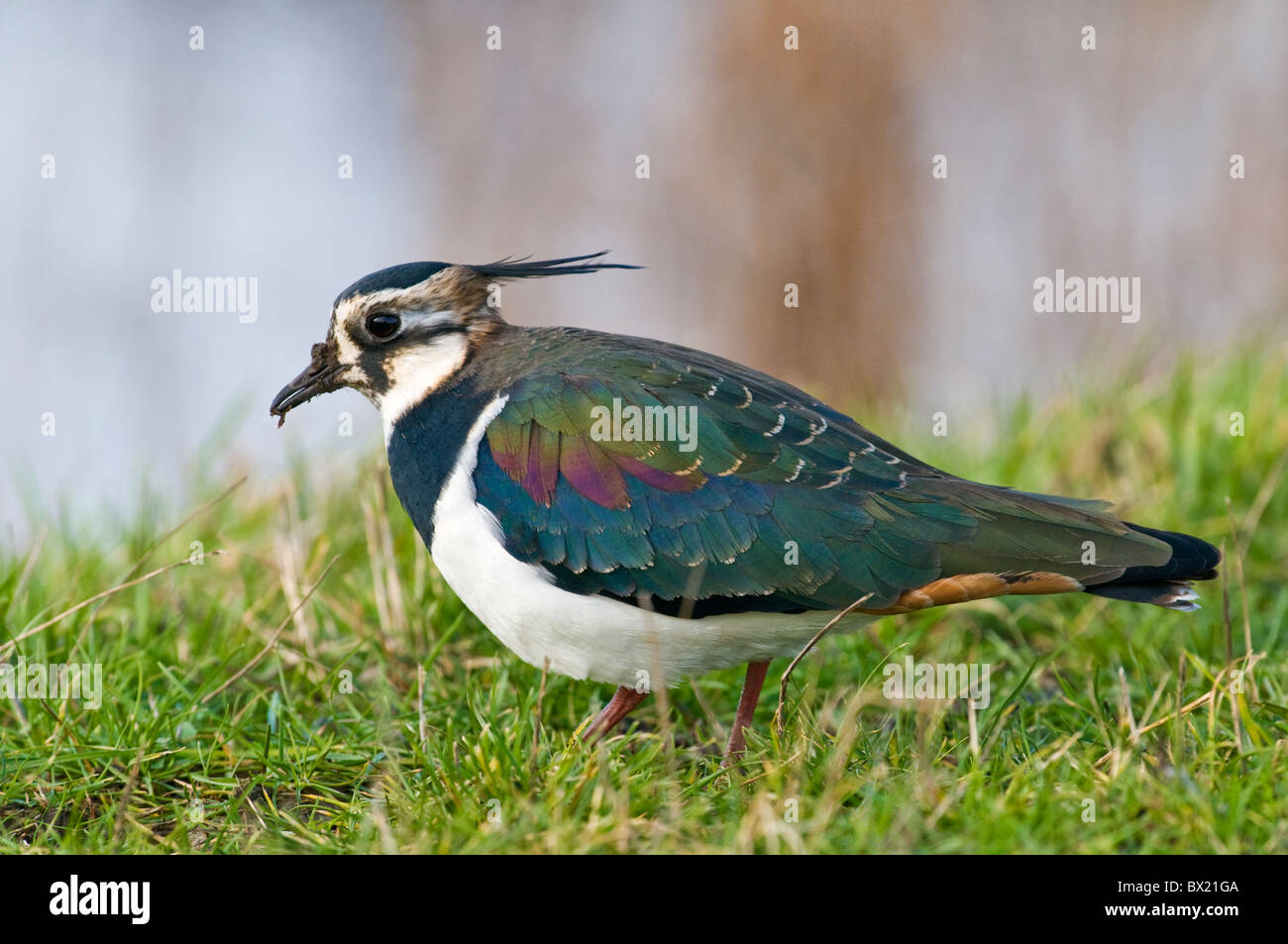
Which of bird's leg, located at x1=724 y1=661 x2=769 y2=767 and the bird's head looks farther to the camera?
the bird's head

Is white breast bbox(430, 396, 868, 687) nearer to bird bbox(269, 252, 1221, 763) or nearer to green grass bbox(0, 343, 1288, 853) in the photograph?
bird bbox(269, 252, 1221, 763)

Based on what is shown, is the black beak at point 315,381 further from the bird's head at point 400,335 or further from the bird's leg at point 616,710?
the bird's leg at point 616,710

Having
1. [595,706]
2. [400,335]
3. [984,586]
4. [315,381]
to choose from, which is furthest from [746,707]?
[315,381]

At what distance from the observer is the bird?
377 cm

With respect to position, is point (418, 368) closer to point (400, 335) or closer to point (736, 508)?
point (400, 335)

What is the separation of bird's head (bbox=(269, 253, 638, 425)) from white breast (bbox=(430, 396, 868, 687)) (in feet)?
1.36

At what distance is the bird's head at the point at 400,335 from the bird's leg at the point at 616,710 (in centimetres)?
116

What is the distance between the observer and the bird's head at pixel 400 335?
433 centimetres

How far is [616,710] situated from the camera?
13.7 feet

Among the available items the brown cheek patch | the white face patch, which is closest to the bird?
the brown cheek patch

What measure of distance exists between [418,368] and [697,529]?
3.78ft

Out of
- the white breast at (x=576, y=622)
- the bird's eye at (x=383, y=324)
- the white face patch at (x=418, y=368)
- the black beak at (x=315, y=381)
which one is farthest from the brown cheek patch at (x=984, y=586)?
the black beak at (x=315, y=381)

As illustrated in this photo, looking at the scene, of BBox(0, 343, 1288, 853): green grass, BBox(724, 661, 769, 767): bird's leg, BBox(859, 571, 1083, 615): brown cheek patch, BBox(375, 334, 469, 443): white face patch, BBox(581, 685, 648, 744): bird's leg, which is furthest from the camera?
BBox(375, 334, 469, 443): white face patch
